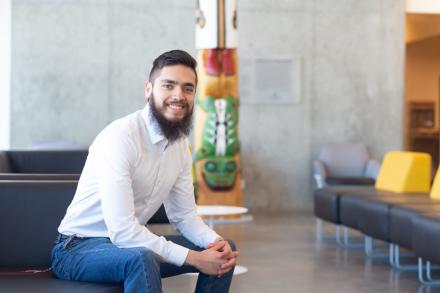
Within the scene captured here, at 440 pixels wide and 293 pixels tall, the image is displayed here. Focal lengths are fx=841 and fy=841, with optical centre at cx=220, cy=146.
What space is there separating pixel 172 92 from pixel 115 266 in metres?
0.75

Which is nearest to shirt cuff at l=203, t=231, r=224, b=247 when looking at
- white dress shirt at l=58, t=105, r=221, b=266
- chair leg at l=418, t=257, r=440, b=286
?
white dress shirt at l=58, t=105, r=221, b=266

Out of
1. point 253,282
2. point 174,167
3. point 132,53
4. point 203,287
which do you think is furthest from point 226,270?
point 132,53

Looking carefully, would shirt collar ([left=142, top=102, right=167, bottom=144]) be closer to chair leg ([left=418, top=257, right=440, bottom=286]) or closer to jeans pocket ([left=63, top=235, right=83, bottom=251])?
jeans pocket ([left=63, top=235, right=83, bottom=251])

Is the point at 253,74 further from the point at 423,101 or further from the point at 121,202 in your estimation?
the point at 121,202

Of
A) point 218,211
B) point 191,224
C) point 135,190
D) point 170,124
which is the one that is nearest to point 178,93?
point 170,124

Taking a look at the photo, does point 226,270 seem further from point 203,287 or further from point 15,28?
point 15,28

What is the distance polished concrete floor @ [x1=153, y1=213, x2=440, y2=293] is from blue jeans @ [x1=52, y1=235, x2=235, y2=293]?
2.25 meters

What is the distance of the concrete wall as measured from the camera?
Answer: 11320mm

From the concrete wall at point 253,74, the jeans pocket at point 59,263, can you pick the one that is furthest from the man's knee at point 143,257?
the concrete wall at point 253,74

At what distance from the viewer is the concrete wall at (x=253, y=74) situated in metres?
11.3

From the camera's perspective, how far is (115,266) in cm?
316

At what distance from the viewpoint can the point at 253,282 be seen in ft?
19.6

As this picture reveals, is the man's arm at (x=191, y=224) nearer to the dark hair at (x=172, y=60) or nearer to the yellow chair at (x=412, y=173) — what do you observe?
the dark hair at (x=172, y=60)

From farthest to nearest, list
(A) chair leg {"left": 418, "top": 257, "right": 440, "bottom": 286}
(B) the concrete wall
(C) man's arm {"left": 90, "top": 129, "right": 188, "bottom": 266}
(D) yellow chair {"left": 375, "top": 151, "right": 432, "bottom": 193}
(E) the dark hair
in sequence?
1. (B) the concrete wall
2. (D) yellow chair {"left": 375, "top": 151, "right": 432, "bottom": 193}
3. (A) chair leg {"left": 418, "top": 257, "right": 440, "bottom": 286}
4. (E) the dark hair
5. (C) man's arm {"left": 90, "top": 129, "right": 188, "bottom": 266}
